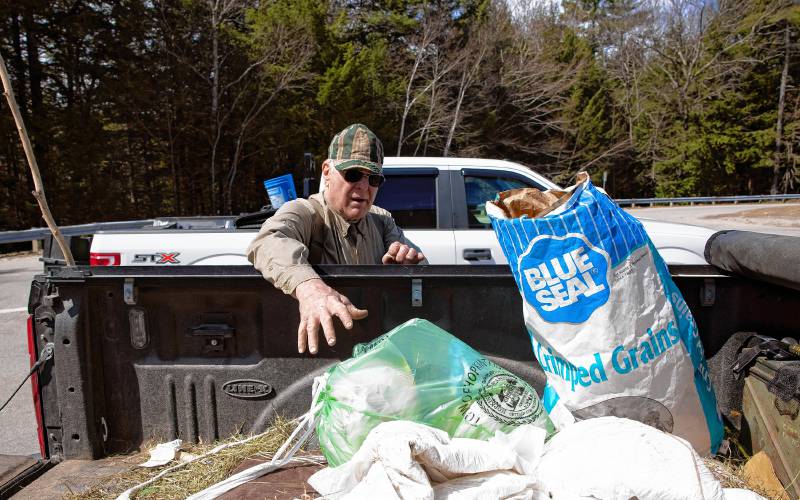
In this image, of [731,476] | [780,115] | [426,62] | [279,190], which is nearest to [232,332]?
[731,476]

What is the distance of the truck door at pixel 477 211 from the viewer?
4961 mm

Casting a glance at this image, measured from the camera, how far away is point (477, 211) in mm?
5250

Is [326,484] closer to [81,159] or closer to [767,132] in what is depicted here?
[81,159]

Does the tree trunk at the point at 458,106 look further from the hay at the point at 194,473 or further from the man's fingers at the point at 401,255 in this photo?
the hay at the point at 194,473

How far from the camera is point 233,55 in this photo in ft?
77.0

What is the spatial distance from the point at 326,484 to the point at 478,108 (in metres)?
28.1

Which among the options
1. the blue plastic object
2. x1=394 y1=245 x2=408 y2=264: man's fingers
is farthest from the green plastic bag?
the blue plastic object

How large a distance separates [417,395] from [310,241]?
1.17 m

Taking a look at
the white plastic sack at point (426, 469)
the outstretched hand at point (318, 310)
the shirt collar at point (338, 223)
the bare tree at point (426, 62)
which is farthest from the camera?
the bare tree at point (426, 62)

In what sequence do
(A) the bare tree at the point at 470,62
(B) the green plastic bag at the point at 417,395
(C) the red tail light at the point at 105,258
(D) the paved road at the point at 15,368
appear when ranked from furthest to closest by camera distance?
(A) the bare tree at the point at 470,62
(C) the red tail light at the point at 105,258
(D) the paved road at the point at 15,368
(B) the green plastic bag at the point at 417,395

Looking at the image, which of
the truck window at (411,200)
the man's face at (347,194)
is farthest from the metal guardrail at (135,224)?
the man's face at (347,194)

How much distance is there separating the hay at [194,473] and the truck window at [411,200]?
335 centimetres

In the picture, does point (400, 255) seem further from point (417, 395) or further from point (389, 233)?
point (417, 395)

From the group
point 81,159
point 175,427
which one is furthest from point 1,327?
point 81,159
